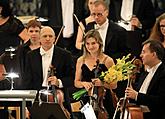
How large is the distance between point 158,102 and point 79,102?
1.19 meters

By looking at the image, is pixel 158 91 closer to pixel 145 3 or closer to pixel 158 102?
pixel 158 102

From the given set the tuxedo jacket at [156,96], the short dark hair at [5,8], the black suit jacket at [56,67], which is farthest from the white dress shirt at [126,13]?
the tuxedo jacket at [156,96]

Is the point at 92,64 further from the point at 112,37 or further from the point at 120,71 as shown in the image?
the point at 120,71

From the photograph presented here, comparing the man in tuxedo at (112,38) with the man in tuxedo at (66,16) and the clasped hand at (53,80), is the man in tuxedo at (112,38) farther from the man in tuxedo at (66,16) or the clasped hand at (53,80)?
the clasped hand at (53,80)

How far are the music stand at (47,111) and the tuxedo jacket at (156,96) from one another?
0.74 m

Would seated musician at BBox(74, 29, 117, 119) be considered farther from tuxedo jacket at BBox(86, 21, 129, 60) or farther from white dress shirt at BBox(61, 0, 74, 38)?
white dress shirt at BBox(61, 0, 74, 38)

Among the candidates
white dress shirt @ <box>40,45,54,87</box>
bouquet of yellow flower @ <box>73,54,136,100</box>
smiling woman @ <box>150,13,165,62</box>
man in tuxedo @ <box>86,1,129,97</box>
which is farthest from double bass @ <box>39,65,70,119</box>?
smiling woman @ <box>150,13,165,62</box>

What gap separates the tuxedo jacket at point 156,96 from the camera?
4.71 metres

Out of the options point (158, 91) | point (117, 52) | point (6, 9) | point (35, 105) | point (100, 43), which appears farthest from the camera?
point (6, 9)

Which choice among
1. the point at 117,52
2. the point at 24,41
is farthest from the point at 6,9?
the point at 117,52

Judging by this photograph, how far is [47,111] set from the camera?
4.43 metres

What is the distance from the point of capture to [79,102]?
5.68m

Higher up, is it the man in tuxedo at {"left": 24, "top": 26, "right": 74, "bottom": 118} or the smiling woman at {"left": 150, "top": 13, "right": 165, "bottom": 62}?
the smiling woman at {"left": 150, "top": 13, "right": 165, "bottom": 62}

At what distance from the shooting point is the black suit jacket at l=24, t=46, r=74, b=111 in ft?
19.1
